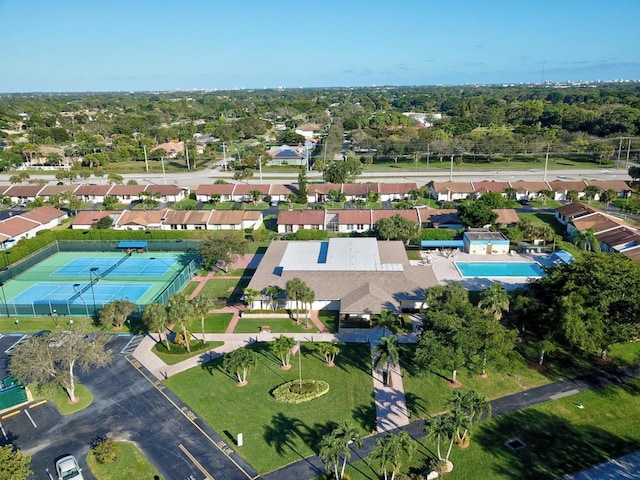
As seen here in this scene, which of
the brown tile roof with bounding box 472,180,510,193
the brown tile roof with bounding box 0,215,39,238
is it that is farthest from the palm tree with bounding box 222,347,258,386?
the brown tile roof with bounding box 472,180,510,193

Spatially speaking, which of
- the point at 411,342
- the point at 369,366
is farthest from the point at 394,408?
the point at 411,342

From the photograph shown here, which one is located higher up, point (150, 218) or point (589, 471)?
point (150, 218)

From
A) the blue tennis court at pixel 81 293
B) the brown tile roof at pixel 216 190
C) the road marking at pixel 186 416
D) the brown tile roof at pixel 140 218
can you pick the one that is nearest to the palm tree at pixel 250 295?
the road marking at pixel 186 416

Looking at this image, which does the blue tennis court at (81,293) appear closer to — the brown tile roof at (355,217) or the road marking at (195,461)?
the road marking at (195,461)

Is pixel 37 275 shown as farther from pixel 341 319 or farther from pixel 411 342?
pixel 411 342

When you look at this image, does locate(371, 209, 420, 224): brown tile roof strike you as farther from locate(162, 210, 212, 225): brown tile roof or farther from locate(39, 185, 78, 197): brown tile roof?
locate(39, 185, 78, 197): brown tile roof

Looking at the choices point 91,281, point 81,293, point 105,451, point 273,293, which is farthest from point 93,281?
point 105,451
